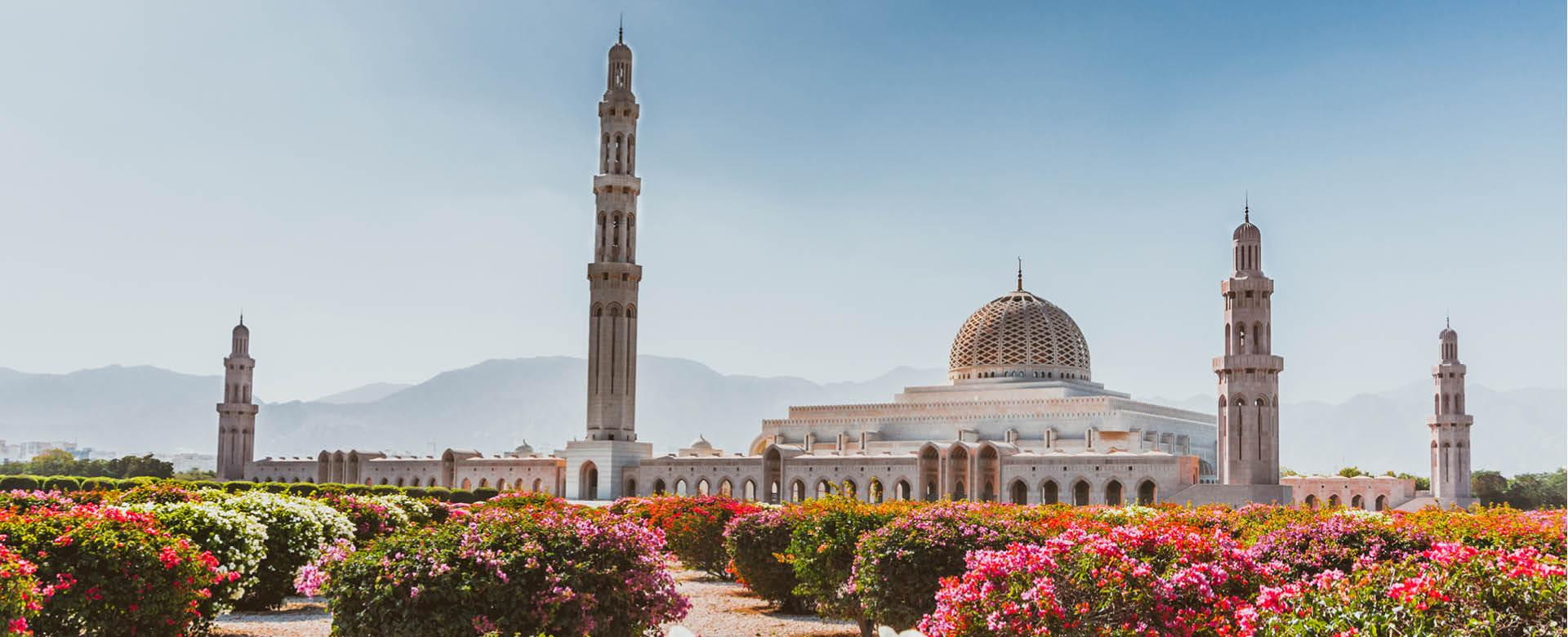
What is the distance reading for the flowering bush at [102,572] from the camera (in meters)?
9.78

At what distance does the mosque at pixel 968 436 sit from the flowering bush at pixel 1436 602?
101ft

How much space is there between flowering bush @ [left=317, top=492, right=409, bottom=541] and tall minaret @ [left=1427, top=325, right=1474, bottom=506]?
45.7 meters

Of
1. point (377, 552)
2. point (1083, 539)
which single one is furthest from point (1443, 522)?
point (377, 552)

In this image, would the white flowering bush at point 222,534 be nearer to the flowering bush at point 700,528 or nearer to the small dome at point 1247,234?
the flowering bush at point 700,528

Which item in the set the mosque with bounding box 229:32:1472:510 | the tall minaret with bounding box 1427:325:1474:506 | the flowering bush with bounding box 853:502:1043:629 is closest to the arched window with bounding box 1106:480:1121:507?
the mosque with bounding box 229:32:1472:510

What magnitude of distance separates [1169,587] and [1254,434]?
1336 inches

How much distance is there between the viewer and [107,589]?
9883 mm

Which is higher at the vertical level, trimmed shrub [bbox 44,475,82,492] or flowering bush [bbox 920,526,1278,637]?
flowering bush [bbox 920,526,1278,637]

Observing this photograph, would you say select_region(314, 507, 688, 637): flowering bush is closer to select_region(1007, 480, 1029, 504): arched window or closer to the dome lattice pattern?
select_region(1007, 480, 1029, 504): arched window

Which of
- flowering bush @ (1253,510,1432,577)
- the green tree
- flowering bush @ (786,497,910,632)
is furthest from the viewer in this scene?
the green tree

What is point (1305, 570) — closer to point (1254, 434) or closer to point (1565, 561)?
point (1565, 561)

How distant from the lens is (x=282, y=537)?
1409 cm

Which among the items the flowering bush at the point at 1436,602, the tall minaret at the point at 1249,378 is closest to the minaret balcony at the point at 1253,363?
the tall minaret at the point at 1249,378

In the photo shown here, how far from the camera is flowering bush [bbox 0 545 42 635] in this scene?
25.9 ft
